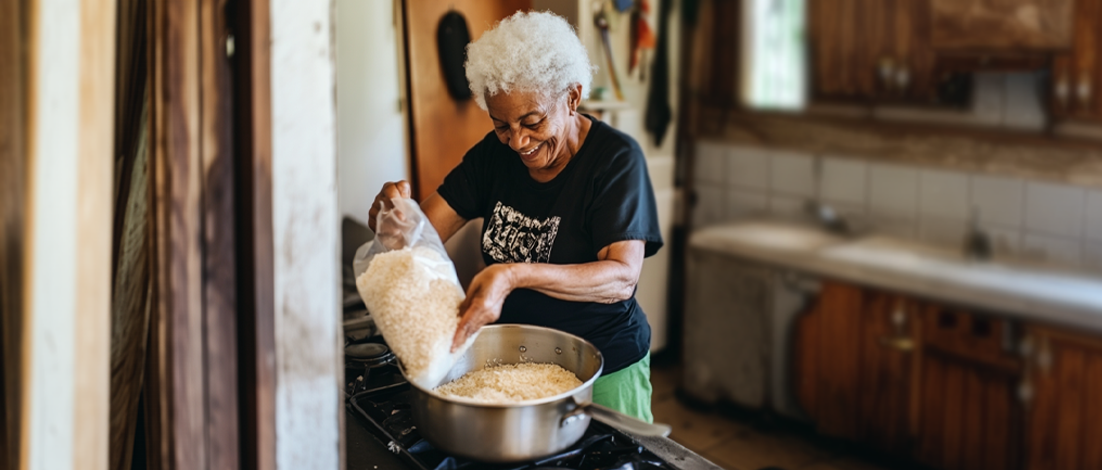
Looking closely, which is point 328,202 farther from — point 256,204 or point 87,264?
point 87,264

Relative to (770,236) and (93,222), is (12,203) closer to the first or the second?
(93,222)

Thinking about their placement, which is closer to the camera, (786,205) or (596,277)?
(596,277)

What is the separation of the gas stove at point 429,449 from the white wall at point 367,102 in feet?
4.08

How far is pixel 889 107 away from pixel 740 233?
0.72 meters

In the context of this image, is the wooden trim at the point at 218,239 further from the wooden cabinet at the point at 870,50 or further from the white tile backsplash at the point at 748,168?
the white tile backsplash at the point at 748,168

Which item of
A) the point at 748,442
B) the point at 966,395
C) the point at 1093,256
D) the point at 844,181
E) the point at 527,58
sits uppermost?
the point at 527,58

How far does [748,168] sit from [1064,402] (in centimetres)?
160

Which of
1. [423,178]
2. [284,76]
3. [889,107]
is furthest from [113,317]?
[889,107]

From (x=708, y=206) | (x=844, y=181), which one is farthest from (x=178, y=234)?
(x=708, y=206)

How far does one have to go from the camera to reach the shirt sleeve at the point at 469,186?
1.65 metres

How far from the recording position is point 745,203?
12.2ft

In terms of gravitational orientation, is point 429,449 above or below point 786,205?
below

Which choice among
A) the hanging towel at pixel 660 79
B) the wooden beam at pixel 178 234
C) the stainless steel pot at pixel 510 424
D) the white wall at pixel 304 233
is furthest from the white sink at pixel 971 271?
the wooden beam at pixel 178 234

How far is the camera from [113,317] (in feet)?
3.33
